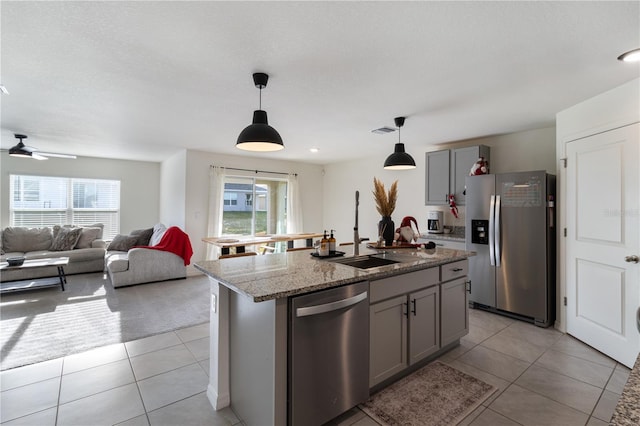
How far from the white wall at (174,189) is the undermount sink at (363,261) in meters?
4.28

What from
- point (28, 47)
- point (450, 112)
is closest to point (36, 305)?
point (28, 47)

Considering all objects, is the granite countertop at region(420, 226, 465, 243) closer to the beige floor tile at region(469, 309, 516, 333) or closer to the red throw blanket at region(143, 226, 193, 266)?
the beige floor tile at region(469, 309, 516, 333)

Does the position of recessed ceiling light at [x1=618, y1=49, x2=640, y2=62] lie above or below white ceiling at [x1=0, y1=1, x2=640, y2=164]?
below

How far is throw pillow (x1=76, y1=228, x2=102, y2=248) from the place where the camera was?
5816 mm

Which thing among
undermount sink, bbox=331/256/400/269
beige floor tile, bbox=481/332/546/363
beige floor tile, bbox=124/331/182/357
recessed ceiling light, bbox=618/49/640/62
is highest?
recessed ceiling light, bbox=618/49/640/62

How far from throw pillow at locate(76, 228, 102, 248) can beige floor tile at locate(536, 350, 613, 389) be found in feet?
24.2

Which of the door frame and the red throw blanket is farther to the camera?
the red throw blanket

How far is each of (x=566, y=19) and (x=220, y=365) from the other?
3019 millimetres

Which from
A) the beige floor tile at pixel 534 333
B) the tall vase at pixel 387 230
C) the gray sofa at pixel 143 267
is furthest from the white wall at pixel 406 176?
the gray sofa at pixel 143 267

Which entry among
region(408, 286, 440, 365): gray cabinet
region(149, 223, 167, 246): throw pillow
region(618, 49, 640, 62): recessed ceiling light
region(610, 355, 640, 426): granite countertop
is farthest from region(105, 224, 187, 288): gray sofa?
region(618, 49, 640, 62): recessed ceiling light

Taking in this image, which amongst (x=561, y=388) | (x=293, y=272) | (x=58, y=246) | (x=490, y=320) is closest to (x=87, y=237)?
(x=58, y=246)

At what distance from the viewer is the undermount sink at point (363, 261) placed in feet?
7.77

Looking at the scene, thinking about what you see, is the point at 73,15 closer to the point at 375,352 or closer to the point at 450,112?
the point at 375,352

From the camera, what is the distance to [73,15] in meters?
1.70
